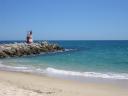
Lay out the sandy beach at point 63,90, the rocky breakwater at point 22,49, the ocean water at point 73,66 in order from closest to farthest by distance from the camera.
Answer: the sandy beach at point 63,90, the ocean water at point 73,66, the rocky breakwater at point 22,49

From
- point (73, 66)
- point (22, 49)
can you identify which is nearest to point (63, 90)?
point (73, 66)

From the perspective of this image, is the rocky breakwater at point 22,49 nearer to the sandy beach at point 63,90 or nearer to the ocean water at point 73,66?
the ocean water at point 73,66

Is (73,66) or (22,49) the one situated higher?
(22,49)

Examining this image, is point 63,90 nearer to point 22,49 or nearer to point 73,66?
point 73,66

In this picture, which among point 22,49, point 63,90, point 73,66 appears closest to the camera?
point 63,90

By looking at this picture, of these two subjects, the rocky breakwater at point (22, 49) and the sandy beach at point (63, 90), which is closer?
the sandy beach at point (63, 90)

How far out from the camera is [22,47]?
42.4m

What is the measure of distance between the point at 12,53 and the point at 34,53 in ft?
18.2

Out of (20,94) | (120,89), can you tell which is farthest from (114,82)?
(20,94)

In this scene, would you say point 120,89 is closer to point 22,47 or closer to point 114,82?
point 114,82

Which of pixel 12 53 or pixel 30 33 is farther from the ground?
pixel 30 33

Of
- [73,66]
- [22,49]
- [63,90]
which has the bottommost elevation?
[73,66]

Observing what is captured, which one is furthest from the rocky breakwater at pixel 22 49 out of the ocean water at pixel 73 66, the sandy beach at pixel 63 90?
the sandy beach at pixel 63 90

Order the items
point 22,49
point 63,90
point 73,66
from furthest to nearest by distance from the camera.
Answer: point 22,49 → point 73,66 → point 63,90
